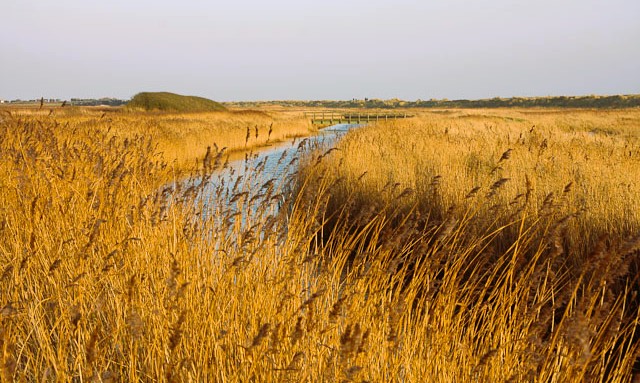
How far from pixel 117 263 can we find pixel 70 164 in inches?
115

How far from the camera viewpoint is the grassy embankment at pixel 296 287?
5.98 ft

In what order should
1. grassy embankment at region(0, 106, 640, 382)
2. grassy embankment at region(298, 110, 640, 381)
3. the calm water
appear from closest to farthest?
grassy embankment at region(0, 106, 640, 382)
grassy embankment at region(298, 110, 640, 381)
the calm water

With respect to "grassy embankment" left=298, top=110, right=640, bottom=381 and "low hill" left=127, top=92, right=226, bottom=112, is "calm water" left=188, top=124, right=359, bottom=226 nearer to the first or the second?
"grassy embankment" left=298, top=110, right=640, bottom=381

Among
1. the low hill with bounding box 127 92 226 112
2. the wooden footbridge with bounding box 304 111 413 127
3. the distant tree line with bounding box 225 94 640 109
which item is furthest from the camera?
the distant tree line with bounding box 225 94 640 109

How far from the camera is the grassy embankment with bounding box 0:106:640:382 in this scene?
71.8 inches

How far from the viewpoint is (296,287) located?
2758 millimetres

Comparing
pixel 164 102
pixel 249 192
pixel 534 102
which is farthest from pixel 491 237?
pixel 534 102

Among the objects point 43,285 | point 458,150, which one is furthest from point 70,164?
point 458,150

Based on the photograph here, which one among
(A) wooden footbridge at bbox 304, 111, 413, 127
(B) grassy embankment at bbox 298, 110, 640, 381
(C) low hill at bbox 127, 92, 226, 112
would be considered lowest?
(B) grassy embankment at bbox 298, 110, 640, 381

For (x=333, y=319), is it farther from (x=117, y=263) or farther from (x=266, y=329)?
(x=117, y=263)

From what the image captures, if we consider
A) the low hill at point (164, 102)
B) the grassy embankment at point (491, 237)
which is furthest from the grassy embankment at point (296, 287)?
the low hill at point (164, 102)

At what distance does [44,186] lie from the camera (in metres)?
4.47

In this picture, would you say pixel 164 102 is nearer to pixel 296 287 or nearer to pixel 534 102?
pixel 296 287

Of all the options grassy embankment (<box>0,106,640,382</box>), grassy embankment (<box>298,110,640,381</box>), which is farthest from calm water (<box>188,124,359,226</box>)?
grassy embankment (<box>298,110,640,381</box>)
